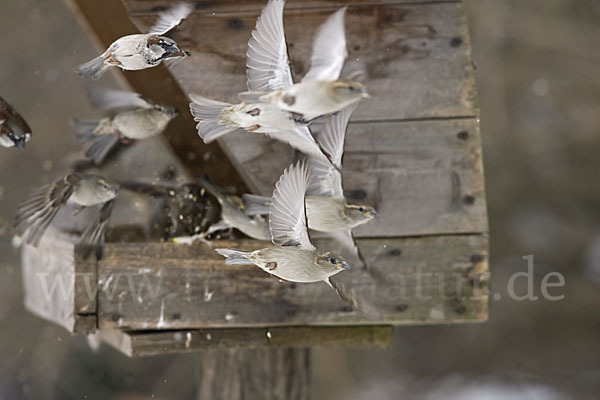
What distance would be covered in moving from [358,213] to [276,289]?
0.57m

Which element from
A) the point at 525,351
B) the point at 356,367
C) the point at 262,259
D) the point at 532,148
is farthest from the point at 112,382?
the point at 262,259

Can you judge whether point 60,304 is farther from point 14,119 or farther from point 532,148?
point 532,148

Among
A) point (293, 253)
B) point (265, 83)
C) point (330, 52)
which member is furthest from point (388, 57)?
point (293, 253)

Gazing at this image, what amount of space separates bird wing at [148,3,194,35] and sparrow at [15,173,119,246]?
22.1 inches

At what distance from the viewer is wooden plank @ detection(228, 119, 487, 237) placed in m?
3.01

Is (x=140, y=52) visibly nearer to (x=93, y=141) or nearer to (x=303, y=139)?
(x=303, y=139)

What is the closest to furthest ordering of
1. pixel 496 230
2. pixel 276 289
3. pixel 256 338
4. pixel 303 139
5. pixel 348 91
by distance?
→ pixel 348 91 < pixel 303 139 < pixel 276 289 < pixel 256 338 < pixel 496 230

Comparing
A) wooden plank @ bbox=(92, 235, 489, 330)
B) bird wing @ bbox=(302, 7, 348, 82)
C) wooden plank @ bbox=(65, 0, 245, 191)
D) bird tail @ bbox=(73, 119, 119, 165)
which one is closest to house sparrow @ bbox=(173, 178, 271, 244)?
wooden plank @ bbox=(92, 235, 489, 330)

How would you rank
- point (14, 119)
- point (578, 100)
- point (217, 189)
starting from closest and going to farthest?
A: point (14, 119) → point (217, 189) → point (578, 100)

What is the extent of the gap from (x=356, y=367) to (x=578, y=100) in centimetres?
284

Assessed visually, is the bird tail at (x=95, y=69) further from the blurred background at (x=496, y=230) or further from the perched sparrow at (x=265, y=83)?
the blurred background at (x=496, y=230)

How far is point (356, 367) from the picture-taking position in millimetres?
7363

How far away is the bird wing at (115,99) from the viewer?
299 centimetres

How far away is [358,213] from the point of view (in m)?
2.54
